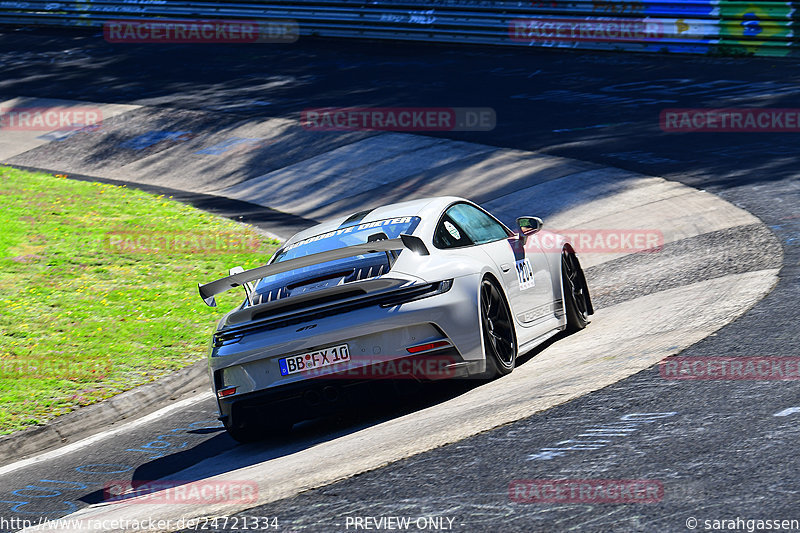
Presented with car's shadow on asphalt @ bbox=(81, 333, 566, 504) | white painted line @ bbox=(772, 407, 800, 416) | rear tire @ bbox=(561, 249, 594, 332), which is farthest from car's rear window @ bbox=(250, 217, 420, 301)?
white painted line @ bbox=(772, 407, 800, 416)

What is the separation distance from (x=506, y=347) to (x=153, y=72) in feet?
68.4

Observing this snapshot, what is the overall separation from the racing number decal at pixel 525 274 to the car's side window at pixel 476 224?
259mm

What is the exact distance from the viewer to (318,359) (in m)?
6.42

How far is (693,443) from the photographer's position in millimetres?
4996

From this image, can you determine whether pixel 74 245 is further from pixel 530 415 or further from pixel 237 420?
pixel 530 415

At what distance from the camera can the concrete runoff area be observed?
5855 millimetres

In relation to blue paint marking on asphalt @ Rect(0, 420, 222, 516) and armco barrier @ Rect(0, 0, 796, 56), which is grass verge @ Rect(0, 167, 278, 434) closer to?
blue paint marking on asphalt @ Rect(0, 420, 222, 516)

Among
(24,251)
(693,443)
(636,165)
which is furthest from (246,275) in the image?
(636,165)

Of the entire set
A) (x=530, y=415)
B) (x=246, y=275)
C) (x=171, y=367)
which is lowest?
(x=171, y=367)

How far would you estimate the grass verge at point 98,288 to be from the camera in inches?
343

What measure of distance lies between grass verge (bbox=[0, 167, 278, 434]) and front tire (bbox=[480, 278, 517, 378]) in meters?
3.23

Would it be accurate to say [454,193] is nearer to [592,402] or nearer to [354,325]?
[354,325]

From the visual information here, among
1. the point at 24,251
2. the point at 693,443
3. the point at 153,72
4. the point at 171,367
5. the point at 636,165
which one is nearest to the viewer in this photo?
the point at 693,443

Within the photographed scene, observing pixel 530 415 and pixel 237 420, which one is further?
pixel 237 420
